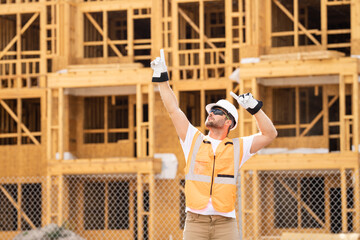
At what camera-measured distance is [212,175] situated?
7.46m

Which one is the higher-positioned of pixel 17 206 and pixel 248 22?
pixel 248 22

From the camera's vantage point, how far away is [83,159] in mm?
29297

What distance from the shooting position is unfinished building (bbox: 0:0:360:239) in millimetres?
27812

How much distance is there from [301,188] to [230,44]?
17.4 feet

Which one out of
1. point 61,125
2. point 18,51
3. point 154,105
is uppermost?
point 18,51

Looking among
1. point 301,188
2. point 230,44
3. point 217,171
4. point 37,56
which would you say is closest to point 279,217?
point 301,188

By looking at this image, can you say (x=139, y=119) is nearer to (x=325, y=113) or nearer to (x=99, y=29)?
(x=99, y=29)

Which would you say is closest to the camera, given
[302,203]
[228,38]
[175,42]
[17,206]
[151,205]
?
[151,205]

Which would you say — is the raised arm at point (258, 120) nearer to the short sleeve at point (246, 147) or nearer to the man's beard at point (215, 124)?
the short sleeve at point (246, 147)

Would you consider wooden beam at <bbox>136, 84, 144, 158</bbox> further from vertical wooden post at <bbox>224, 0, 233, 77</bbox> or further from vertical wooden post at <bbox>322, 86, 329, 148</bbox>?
vertical wooden post at <bbox>322, 86, 329, 148</bbox>

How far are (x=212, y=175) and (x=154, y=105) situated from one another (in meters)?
23.3

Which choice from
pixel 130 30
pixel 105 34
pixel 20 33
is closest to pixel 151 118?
pixel 130 30

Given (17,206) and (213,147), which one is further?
(17,206)

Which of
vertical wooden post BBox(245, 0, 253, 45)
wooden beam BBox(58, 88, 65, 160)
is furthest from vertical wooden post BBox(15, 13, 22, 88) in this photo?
vertical wooden post BBox(245, 0, 253, 45)
